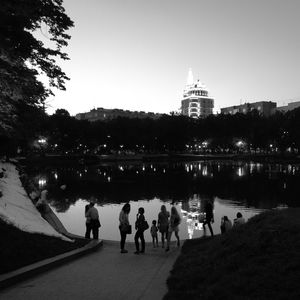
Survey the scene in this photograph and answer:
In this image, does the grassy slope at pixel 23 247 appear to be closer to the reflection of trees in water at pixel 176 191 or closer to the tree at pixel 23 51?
the tree at pixel 23 51

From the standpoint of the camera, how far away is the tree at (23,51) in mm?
15523

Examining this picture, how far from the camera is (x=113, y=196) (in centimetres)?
4509

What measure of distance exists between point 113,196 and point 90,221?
27.0 metres

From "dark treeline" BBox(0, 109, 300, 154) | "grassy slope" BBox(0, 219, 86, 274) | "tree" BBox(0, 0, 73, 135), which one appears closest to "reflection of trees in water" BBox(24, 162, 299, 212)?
"tree" BBox(0, 0, 73, 135)

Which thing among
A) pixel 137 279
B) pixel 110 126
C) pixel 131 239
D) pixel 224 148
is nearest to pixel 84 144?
pixel 110 126

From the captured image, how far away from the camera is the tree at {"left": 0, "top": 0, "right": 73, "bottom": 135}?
15.5 meters

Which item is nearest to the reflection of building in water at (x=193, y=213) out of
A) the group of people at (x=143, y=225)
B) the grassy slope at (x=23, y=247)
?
the group of people at (x=143, y=225)

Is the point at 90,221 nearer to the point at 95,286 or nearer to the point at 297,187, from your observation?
the point at 95,286

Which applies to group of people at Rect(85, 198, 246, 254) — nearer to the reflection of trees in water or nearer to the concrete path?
the concrete path

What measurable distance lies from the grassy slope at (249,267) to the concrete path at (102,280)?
0.67 metres

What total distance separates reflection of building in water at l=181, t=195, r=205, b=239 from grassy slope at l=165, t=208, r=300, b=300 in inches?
505

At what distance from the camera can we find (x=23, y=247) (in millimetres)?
12328

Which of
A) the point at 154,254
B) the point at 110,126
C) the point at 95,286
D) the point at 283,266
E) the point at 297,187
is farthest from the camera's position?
the point at 110,126

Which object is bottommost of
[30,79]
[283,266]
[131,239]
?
[131,239]
